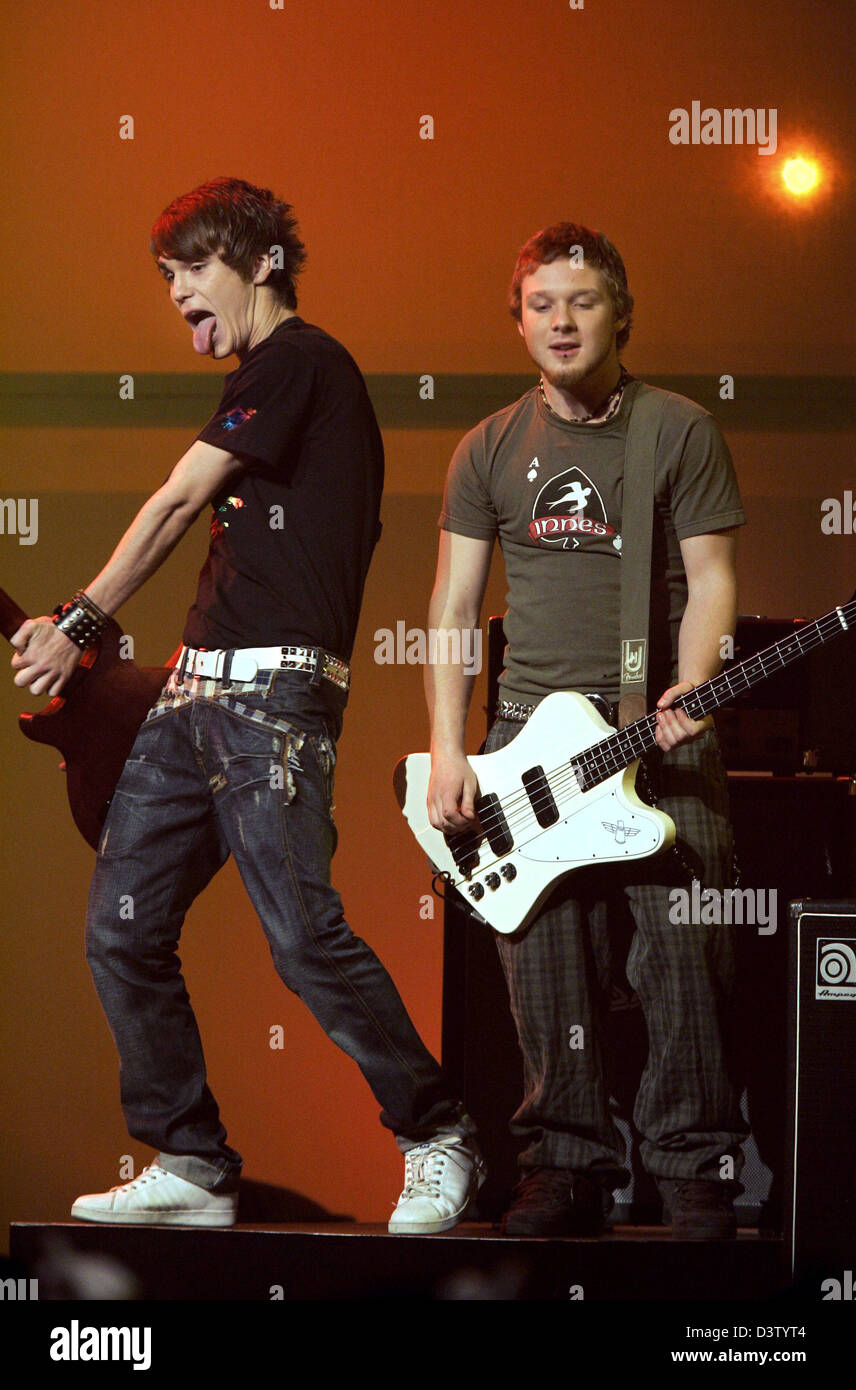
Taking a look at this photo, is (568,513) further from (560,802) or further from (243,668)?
(243,668)

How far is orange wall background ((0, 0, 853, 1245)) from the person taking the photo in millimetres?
4359

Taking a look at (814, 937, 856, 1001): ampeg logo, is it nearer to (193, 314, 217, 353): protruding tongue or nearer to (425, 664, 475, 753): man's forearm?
(425, 664, 475, 753): man's forearm

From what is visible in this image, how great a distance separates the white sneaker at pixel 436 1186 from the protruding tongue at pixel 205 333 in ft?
5.43

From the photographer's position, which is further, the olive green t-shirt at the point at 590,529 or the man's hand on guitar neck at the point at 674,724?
the olive green t-shirt at the point at 590,529

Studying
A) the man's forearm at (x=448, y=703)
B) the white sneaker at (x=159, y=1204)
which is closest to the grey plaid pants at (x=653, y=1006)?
the man's forearm at (x=448, y=703)

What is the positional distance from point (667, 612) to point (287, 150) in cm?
250

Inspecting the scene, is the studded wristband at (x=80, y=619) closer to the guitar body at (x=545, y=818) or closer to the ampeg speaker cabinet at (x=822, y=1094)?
the guitar body at (x=545, y=818)

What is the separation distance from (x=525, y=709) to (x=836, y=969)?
32.0 inches

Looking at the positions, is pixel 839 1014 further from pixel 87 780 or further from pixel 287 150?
pixel 287 150

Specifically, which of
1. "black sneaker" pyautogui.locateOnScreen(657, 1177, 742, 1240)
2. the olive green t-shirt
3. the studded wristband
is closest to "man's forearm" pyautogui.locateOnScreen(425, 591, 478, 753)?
the olive green t-shirt

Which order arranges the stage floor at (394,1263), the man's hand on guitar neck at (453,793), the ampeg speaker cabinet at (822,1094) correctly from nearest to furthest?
the ampeg speaker cabinet at (822,1094) < the stage floor at (394,1263) < the man's hand on guitar neck at (453,793)

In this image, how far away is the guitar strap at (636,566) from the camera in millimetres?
2691

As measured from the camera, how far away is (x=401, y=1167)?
14.2 feet

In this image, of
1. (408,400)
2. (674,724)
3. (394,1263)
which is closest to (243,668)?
(674,724)
